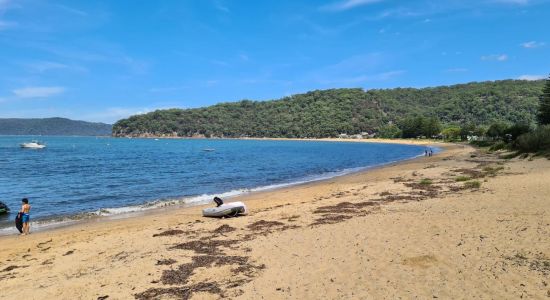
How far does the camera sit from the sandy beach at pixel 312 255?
768 cm

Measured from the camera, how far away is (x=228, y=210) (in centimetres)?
1752

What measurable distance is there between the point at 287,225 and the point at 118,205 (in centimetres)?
1377

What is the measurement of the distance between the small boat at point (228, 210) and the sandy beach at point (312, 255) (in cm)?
71

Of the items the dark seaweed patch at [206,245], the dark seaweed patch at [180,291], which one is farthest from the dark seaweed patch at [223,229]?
the dark seaweed patch at [180,291]

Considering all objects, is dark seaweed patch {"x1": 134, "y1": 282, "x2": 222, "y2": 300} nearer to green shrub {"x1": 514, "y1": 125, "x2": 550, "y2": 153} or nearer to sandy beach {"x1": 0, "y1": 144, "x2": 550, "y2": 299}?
sandy beach {"x1": 0, "y1": 144, "x2": 550, "y2": 299}

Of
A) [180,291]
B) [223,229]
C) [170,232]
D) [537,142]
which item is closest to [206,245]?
[223,229]

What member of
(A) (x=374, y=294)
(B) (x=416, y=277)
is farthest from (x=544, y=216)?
(A) (x=374, y=294)

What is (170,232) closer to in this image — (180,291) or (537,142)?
(180,291)

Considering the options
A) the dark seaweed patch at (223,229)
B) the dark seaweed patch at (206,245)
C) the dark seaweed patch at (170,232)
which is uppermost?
the dark seaweed patch at (206,245)

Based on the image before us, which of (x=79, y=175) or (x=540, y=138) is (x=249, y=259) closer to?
(x=79, y=175)

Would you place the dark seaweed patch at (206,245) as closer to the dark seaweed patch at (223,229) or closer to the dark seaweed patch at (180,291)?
the dark seaweed patch at (223,229)

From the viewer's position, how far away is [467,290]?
710cm

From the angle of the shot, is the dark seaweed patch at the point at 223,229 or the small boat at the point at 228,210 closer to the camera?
the dark seaweed patch at the point at 223,229

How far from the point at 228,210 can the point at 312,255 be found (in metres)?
8.10
